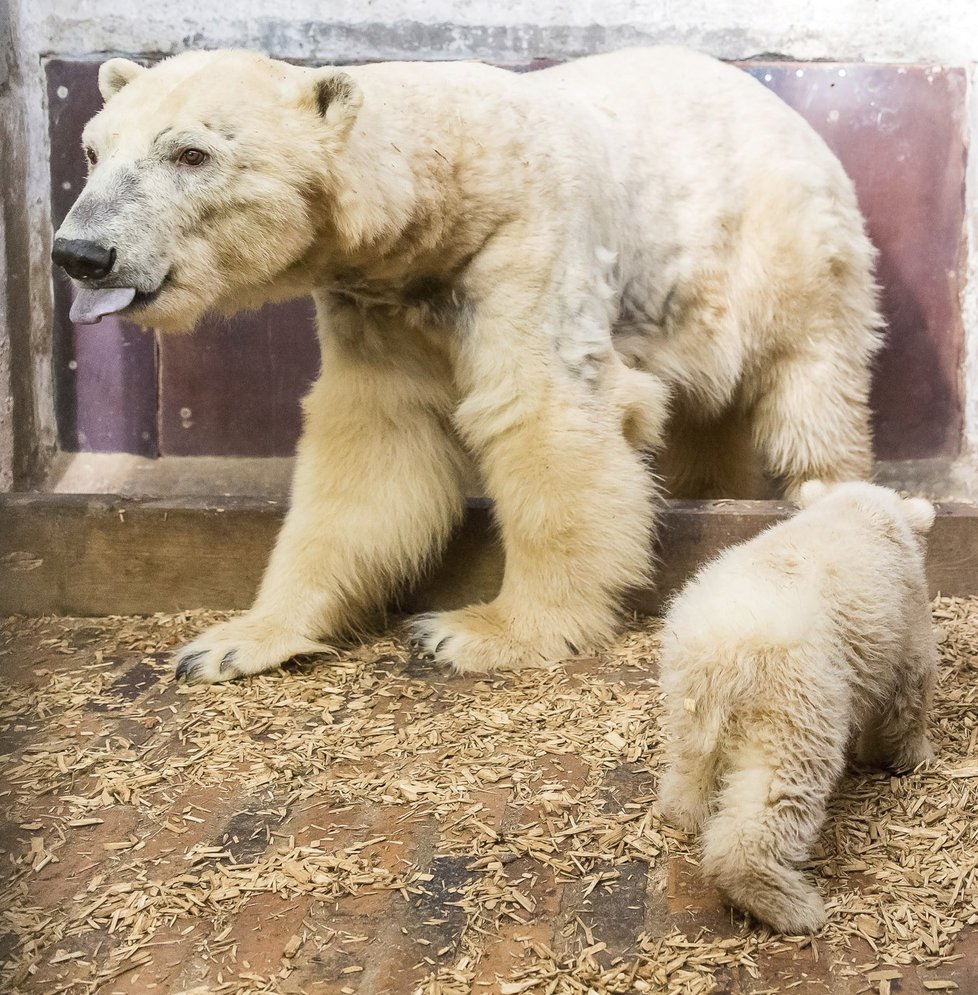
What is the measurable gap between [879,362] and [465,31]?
203 centimetres

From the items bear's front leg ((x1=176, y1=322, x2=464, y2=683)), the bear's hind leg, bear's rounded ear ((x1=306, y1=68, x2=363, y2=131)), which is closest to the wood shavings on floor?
bear's front leg ((x1=176, y1=322, x2=464, y2=683))

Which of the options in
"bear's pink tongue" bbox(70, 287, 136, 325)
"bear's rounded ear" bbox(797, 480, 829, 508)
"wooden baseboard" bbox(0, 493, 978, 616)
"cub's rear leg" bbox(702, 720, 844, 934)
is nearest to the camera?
"cub's rear leg" bbox(702, 720, 844, 934)

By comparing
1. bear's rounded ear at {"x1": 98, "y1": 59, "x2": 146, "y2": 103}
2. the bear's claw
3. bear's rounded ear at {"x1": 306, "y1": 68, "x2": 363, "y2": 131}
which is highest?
bear's rounded ear at {"x1": 98, "y1": 59, "x2": 146, "y2": 103}

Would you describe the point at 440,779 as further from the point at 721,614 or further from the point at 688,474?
the point at 688,474

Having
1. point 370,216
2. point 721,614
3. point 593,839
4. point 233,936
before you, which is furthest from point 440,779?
point 370,216

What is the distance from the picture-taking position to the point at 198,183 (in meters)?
2.62

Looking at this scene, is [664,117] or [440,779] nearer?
[440,779]

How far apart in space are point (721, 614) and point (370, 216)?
1.40 metres

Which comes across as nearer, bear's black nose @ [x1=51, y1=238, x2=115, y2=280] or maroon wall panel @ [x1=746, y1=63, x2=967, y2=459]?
bear's black nose @ [x1=51, y1=238, x2=115, y2=280]

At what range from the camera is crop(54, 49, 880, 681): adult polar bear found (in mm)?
2668

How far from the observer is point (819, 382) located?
3.84 m

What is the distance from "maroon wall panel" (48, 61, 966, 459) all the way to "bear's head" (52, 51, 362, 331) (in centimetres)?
174

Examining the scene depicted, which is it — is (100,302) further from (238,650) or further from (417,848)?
(417,848)

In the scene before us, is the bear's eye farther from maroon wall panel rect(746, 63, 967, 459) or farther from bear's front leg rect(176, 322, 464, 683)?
maroon wall panel rect(746, 63, 967, 459)
